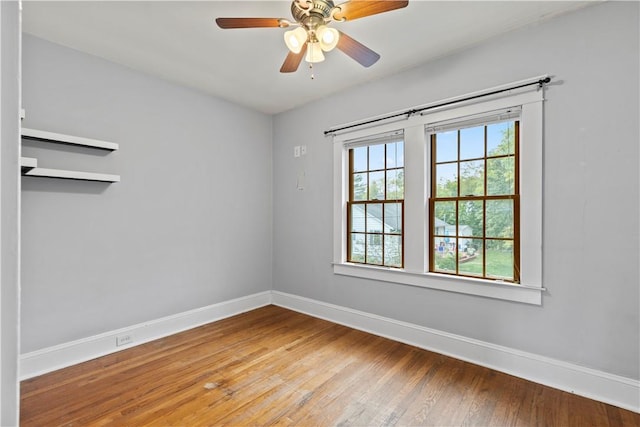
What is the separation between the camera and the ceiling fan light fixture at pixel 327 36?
2104 mm

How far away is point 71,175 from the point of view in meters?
2.65

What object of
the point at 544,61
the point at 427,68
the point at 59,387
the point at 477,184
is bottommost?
the point at 59,387

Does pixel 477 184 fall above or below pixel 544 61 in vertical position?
below

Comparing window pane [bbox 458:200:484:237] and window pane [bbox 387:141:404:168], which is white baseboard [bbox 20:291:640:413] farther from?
window pane [bbox 387:141:404:168]

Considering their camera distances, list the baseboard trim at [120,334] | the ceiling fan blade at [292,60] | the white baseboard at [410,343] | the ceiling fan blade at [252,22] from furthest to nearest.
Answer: the baseboard trim at [120,334] < the ceiling fan blade at [292,60] < the white baseboard at [410,343] < the ceiling fan blade at [252,22]

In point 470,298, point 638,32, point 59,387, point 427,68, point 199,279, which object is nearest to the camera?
point 638,32

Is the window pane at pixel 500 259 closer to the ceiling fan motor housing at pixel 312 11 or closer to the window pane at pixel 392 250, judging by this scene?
the window pane at pixel 392 250

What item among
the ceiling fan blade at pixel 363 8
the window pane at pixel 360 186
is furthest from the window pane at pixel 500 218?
the ceiling fan blade at pixel 363 8

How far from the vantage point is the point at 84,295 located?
2879mm

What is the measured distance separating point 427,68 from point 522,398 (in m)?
2.92

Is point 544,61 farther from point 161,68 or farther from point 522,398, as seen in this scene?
point 161,68

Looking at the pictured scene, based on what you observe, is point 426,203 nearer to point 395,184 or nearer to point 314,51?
point 395,184

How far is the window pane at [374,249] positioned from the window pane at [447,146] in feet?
3.55

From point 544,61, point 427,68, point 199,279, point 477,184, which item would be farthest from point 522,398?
point 199,279
